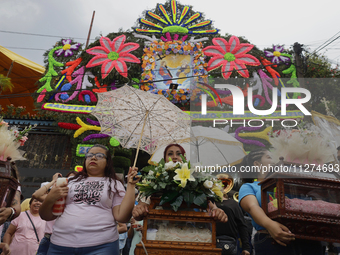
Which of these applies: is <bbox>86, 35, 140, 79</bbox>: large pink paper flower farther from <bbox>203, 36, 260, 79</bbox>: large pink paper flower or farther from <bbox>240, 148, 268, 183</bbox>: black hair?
<bbox>240, 148, 268, 183</bbox>: black hair

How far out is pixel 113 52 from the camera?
37.7 feet

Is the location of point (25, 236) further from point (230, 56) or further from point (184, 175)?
point (230, 56)

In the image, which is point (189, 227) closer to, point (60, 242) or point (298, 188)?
point (298, 188)

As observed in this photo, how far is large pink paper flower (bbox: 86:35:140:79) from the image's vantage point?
36.3 ft

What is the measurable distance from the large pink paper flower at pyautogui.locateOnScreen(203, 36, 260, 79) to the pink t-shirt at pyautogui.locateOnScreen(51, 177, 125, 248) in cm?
948

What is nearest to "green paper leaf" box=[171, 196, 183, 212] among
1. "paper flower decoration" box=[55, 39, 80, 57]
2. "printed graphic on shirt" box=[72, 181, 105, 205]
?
"printed graphic on shirt" box=[72, 181, 105, 205]

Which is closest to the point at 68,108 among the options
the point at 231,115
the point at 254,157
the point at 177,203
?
the point at 231,115

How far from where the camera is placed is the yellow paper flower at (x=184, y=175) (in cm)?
231

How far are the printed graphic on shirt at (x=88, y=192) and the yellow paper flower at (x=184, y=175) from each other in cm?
82

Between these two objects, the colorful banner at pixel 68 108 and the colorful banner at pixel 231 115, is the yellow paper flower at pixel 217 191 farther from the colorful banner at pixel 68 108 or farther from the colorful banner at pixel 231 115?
the colorful banner at pixel 68 108

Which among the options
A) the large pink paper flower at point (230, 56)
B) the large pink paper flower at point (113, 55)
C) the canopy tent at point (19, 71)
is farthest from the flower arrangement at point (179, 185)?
the canopy tent at point (19, 71)

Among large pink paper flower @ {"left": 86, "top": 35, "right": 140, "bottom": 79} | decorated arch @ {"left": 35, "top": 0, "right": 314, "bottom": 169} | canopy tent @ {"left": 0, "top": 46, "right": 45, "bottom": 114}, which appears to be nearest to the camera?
decorated arch @ {"left": 35, "top": 0, "right": 314, "bottom": 169}

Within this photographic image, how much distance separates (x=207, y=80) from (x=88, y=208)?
9544 millimetres

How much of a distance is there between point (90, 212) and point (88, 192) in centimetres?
21
